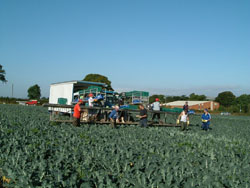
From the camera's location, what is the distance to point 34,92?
11950cm

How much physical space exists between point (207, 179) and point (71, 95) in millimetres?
16861

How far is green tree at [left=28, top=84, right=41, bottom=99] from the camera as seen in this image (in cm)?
11911

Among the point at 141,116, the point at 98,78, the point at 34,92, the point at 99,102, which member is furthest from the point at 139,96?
the point at 34,92

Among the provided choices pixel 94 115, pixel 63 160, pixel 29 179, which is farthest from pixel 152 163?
pixel 94 115

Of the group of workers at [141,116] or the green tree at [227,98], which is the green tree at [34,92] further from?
the group of workers at [141,116]

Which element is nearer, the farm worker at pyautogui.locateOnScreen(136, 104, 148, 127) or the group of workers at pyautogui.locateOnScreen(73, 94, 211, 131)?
the group of workers at pyautogui.locateOnScreen(73, 94, 211, 131)

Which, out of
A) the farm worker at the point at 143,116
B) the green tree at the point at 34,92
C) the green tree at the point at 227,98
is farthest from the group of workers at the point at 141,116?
the green tree at the point at 227,98

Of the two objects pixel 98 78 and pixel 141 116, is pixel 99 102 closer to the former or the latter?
pixel 141 116

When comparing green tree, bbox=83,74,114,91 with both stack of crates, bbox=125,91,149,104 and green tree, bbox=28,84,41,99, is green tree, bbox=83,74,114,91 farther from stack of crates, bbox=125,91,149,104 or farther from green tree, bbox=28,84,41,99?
green tree, bbox=28,84,41,99

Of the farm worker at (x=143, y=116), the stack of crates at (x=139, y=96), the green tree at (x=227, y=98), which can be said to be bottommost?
the farm worker at (x=143, y=116)

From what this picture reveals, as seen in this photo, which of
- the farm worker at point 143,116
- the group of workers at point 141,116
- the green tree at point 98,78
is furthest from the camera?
the green tree at point 98,78

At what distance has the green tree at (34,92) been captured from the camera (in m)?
119

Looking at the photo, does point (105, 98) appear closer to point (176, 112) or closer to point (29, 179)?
point (176, 112)

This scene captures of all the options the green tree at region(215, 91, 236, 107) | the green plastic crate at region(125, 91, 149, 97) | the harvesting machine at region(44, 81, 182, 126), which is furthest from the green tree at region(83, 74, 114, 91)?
the green tree at region(215, 91, 236, 107)
